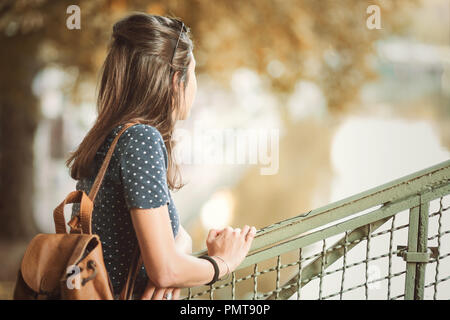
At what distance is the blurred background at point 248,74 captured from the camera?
6.23 m

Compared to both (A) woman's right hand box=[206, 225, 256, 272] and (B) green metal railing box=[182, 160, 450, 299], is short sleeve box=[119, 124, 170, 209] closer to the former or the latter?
(A) woman's right hand box=[206, 225, 256, 272]

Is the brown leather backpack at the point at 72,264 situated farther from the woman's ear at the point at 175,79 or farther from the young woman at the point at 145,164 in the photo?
the woman's ear at the point at 175,79

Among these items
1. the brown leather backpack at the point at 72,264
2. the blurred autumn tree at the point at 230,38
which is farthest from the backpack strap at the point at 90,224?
the blurred autumn tree at the point at 230,38

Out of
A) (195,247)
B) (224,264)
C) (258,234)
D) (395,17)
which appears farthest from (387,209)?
(195,247)

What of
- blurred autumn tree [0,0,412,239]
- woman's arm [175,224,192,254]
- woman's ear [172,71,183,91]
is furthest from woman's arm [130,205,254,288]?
blurred autumn tree [0,0,412,239]

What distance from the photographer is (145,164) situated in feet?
4.43

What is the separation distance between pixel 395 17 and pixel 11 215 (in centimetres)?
674

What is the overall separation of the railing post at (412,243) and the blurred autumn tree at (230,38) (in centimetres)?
429

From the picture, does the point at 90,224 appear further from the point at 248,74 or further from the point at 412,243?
the point at 248,74

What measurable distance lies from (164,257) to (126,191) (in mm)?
201

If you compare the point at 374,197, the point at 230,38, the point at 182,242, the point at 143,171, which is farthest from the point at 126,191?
the point at 230,38

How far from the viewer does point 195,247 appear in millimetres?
8734

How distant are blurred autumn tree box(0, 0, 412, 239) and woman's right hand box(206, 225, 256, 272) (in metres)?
4.24

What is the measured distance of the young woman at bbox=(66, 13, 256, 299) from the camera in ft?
4.44
